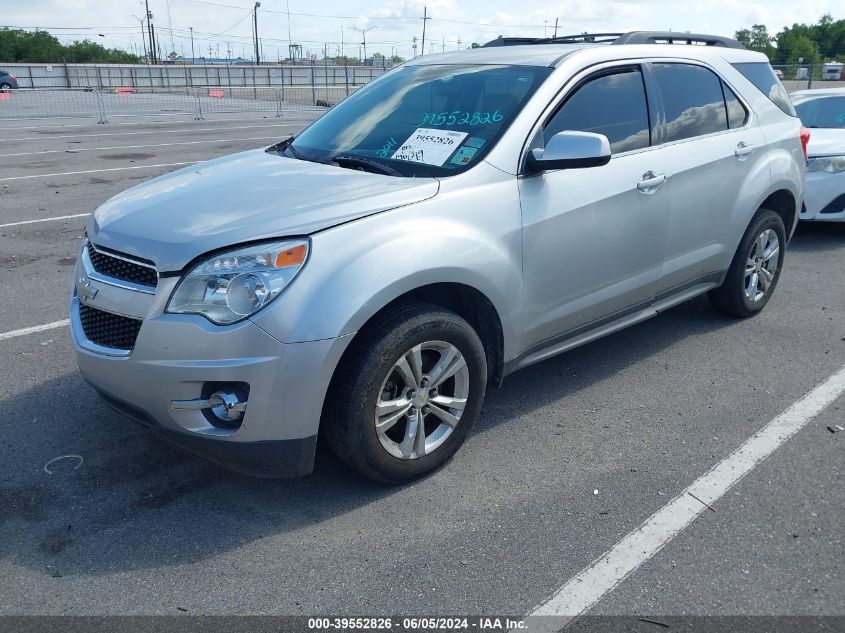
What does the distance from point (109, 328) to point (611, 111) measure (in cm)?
280

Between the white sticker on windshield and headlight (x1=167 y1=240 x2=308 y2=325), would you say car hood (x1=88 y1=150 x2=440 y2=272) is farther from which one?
the white sticker on windshield

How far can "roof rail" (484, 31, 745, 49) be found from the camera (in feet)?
15.4

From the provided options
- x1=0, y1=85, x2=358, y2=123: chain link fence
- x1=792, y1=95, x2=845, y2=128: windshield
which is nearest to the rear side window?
x1=792, y1=95, x2=845, y2=128: windshield

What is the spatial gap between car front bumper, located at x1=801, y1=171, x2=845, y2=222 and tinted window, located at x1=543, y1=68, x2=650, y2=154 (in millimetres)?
4346

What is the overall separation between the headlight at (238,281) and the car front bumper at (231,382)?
0.06 m

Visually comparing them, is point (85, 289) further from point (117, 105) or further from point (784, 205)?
point (117, 105)

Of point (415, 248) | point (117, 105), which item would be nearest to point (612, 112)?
point (415, 248)

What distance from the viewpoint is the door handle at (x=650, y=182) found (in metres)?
4.18

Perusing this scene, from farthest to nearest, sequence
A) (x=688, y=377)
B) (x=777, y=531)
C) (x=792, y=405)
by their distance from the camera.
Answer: (x=688, y=377)
(x=792, y=405)
(x=777, y=531)

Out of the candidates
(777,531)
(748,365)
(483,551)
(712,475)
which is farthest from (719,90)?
(483,551)

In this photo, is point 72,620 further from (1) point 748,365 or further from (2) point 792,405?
(1) point 748,365

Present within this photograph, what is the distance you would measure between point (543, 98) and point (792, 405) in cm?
220

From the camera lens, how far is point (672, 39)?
4.99m

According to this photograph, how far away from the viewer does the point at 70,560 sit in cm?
288
